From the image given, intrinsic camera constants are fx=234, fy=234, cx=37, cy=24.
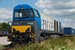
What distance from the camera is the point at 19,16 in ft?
72.3

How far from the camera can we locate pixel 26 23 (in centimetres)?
2139

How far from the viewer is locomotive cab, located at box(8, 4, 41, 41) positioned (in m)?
21.2

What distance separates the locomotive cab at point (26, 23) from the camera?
2120 cm

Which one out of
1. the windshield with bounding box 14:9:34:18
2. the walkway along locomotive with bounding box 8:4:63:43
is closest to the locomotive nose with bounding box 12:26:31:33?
the walkway along locomotive with bounding box 8:4:63:43

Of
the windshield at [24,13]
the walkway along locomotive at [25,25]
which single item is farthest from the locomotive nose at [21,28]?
the windshield at [24,13]

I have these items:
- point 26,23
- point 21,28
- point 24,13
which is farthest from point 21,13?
point 21,28

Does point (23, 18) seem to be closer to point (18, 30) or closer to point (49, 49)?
point (18, 30)

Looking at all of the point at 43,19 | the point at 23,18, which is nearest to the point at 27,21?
the point at 23,18

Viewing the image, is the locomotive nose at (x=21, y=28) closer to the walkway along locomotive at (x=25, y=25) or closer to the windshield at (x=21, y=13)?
the walkway along locomotive at (x=25, y=25)

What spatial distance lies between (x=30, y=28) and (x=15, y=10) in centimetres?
257

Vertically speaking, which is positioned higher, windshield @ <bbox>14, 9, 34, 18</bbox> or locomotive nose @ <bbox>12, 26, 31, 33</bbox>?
windshield @ <bbox>14, 9, 34, 18</bbox>

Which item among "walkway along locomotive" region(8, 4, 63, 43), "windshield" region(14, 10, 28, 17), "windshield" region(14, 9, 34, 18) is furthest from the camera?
"windshield" region(14, 10, 28, 17)

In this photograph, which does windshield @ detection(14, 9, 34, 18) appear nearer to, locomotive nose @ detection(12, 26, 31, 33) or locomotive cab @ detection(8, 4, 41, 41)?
locomotive cab @ detection(8, 4, 41, 41)

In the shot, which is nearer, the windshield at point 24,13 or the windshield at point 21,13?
the windshield at point 24,13
